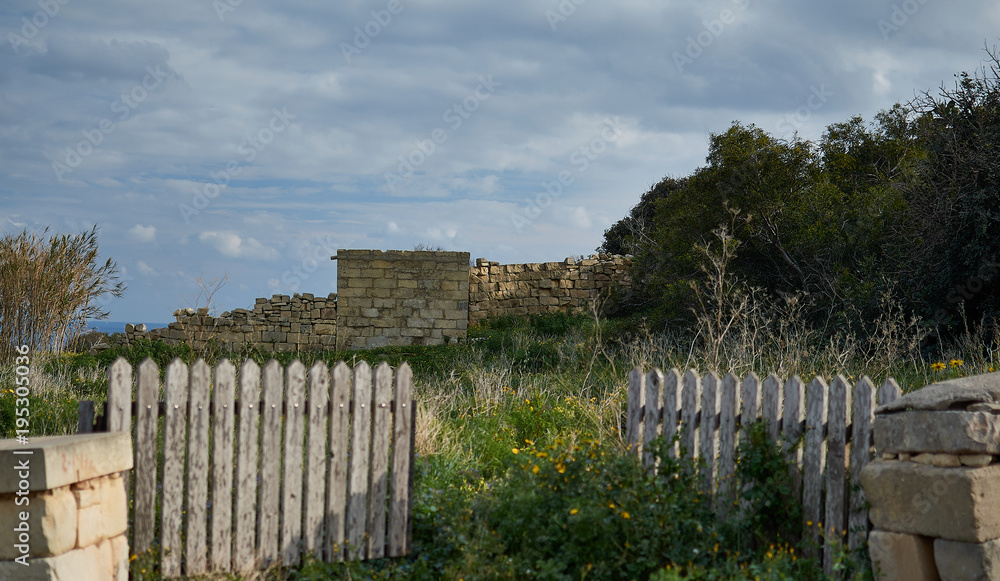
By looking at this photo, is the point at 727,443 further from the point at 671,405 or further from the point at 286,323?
the point at 286,323

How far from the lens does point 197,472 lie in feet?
14.1

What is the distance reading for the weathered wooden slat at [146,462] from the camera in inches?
166

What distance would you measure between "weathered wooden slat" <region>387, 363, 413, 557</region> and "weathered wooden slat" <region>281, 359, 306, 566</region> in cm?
57

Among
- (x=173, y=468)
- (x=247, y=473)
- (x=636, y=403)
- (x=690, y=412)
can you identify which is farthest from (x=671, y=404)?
(x=173, y=468)

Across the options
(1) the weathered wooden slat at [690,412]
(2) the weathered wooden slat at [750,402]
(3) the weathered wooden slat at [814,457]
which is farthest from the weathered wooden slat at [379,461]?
(3) the weathered wooden slat at [814,457]

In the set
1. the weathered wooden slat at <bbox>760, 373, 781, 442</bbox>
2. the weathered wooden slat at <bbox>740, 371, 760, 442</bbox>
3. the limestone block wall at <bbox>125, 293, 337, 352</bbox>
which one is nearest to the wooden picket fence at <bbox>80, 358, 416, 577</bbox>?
the weathered wooden slat at <bbox>740, 371, 760, 442</bbox>

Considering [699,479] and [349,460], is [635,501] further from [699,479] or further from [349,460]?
[349,460]

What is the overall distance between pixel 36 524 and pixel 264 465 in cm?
118

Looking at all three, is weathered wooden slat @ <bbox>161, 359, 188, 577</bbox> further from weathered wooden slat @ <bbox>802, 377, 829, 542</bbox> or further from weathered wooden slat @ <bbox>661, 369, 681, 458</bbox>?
weathered wooden slat @ <bbox>802, 377, 829, 542</bbox>

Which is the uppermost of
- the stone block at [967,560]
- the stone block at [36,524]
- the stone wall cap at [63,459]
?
the stone wall cap at [63,459]

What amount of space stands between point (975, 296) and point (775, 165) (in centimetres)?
446

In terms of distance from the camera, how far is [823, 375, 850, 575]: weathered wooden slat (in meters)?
4.34

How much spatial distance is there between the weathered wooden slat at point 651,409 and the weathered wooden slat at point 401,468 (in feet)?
5.14

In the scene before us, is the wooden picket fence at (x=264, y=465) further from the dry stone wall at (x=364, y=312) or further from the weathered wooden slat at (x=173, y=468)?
the dry stone wall at (x=364, y=312)
